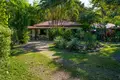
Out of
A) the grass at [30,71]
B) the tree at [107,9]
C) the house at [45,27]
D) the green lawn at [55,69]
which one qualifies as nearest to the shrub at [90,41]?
the tree at [107,9]

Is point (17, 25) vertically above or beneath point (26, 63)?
above

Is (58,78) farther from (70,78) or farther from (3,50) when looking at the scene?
(3,50)

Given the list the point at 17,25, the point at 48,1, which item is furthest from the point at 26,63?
the point at 48,1

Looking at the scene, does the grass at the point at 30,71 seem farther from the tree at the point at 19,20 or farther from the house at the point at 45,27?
the house at the point at 45,27

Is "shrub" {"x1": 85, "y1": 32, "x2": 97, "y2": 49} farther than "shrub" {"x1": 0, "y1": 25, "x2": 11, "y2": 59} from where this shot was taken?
Yes

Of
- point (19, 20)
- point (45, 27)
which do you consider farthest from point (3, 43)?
point (45, 27)

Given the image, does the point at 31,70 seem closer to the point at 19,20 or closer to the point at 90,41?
the point at 90,41

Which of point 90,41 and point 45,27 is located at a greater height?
point 45,27

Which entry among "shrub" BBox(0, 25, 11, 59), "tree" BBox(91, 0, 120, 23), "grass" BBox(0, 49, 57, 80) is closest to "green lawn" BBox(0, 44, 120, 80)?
"grass" BBox(0, 49, 57, 80)

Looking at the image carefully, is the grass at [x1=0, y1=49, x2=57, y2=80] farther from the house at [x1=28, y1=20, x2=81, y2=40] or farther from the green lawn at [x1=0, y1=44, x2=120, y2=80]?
the house at [x1=28, y1=20, x2=81, y2=40]

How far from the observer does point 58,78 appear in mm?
10562

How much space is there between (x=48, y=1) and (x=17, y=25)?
9.21m

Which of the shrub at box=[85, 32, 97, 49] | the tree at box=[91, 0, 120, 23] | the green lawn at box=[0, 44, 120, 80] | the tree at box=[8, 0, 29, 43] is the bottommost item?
the green lawn at box=[0, 44, 120, 80]

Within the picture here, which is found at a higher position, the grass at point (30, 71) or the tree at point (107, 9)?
the tree at point (107, 9)
